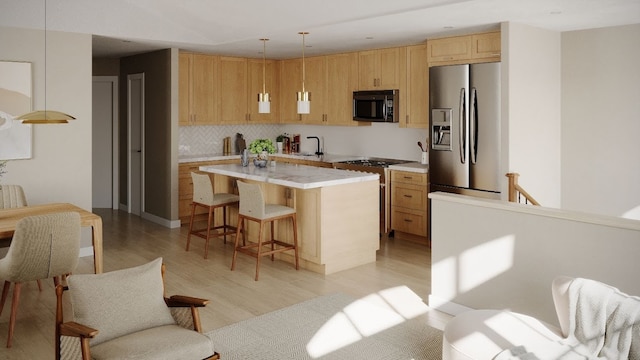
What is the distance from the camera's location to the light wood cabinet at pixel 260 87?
8789mm

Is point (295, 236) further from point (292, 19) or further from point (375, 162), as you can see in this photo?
point (375, 162)

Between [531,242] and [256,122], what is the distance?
5815 millimetres

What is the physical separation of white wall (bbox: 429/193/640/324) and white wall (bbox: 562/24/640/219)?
2.60 m

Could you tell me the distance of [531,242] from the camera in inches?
150

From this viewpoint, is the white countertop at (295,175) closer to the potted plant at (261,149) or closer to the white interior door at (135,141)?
the potted plant at (261,149)

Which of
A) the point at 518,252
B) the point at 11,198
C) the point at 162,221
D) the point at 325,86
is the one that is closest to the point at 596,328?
the point at 518,252

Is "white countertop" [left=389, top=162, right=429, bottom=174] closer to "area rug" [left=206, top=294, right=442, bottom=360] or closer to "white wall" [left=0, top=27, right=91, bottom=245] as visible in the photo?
"area rug" [left=206, top=294, right=442, bottom=360]

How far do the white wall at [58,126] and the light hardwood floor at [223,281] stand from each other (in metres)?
0.85

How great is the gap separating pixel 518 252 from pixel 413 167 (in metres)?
3.08

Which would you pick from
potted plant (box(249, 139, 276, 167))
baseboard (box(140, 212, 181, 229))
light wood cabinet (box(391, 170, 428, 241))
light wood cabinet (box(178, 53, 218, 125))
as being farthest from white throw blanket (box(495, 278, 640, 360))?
light wood cabinet (box(178, 53, 218, 125))

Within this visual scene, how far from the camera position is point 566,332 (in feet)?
10.3

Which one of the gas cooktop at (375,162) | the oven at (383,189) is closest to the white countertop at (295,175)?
the oven at (383,189)

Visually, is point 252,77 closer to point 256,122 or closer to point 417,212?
point 256,122

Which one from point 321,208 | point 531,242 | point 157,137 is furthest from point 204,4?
point 531,242
